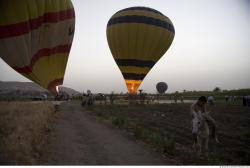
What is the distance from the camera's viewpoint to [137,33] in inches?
976

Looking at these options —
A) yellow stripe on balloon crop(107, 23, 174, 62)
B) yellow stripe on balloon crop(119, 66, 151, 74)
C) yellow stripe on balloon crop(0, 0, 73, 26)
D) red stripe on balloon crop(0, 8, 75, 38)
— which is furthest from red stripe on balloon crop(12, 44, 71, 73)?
yellow stripe on balloon crop(119, 66, 151, 74)

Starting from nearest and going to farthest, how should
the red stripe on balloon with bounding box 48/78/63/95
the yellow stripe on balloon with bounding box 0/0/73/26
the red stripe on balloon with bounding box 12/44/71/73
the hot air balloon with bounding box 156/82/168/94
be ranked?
1. the yellow stripe on balloon with bounding box 0/0/73/26
2. the red stripe on balloon with bounding box 12/44/71/73
3. the red stripe on balloon with bounding box 48/78/63/95
4. the hot air balloon with bounding box 156/82/168/94

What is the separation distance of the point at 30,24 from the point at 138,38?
15.5 m

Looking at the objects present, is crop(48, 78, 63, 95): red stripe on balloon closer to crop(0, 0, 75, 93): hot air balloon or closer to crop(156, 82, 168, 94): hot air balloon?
crop(0, 0, 75, 93): hot air balloon

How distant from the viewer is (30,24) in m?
9.77

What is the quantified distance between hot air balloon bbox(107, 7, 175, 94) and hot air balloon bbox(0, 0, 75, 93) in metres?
13.9

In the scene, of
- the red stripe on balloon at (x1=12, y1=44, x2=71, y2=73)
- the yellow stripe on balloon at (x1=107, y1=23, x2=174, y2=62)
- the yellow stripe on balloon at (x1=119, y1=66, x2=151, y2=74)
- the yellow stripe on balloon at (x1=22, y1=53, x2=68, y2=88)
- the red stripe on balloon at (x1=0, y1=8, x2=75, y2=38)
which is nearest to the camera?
the red stripe on balloon at (x1=0, y1=8, x2=75, y2=38)

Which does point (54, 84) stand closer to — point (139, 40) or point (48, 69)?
point (48, 69)

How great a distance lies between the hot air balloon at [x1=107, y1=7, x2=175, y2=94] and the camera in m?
24.7

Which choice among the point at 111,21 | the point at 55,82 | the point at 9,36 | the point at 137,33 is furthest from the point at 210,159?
the point at 111,21

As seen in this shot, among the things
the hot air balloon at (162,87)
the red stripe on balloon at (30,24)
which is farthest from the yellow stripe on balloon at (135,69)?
the hot air balloon at (162,87)

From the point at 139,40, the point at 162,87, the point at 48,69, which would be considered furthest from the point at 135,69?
the point at 162,87

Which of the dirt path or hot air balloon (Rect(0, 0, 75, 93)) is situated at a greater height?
hot air balloon (Rect(0, 0, 75, 93))

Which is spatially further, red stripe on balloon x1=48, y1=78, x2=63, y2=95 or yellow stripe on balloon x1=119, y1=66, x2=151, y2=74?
yellow stripe on balloon x1=119, y1=66, x2=151, y2=74
